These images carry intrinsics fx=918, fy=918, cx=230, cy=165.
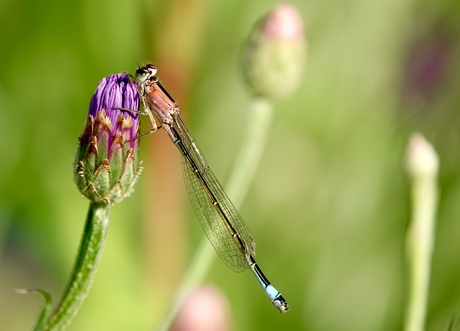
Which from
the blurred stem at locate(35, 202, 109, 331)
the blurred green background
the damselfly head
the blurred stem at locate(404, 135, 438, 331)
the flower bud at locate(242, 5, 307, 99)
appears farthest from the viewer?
the blurred green background

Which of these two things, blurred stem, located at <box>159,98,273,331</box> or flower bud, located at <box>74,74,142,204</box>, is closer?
flower bud, located at <box>74,74,142,204</box>

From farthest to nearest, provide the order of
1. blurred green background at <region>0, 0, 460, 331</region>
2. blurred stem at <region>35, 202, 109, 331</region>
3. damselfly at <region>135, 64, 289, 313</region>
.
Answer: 1. blurred green background at <region>0, 0, 460, 331</region>
2. damselfly at <region>135, 64, 289, 313</region>
3. blurred stem at <region>35, 202, 109, 331</region>

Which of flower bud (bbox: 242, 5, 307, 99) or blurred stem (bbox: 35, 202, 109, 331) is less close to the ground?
flower bud (bbox: 242, 5, 307, 99)

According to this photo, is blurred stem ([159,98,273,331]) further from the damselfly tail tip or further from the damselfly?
the damselfly tail tip

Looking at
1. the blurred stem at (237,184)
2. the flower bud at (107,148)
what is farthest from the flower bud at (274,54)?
the flower bud at (107,148)

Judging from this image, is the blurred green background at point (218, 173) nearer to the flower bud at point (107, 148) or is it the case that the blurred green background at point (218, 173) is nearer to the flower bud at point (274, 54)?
the flower bud at point (274, 54)

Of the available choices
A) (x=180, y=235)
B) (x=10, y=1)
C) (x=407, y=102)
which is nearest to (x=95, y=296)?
(x=180, y=235)

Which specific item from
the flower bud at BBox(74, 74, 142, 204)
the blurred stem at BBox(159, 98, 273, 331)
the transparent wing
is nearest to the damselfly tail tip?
the transparent wing
